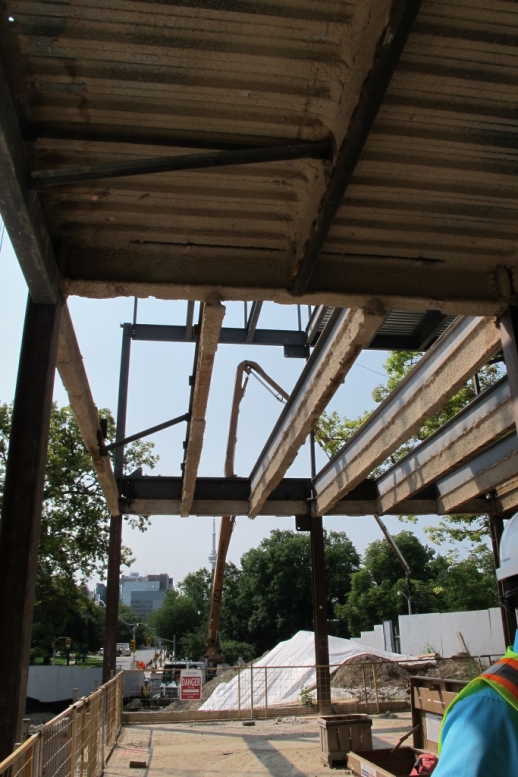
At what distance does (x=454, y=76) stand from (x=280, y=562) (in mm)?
72500

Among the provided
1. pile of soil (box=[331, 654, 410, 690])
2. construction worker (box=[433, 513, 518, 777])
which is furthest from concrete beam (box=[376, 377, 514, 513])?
pile of soil (box=[331, 654, 410, 690])

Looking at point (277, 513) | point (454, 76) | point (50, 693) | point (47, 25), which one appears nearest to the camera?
point (47, 25)

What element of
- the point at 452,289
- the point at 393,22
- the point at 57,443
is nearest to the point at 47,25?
the point at 393,22

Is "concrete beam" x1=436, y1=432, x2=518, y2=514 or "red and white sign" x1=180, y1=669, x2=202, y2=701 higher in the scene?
"concrete beam" x1=436, y1=432, x2=518, y2=514

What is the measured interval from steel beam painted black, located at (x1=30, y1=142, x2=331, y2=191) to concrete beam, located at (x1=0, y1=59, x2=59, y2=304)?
21cm

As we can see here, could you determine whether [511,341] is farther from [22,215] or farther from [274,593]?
[274,593]

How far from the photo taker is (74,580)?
95.2 ft

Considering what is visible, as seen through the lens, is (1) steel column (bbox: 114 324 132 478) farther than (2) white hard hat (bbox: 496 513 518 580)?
Yes

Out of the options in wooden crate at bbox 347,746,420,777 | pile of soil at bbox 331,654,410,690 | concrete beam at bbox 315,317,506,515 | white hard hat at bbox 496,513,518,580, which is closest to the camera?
white hard hat at bbox 496,513,518,580

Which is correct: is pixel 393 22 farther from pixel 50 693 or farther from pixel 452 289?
pixel 50 693

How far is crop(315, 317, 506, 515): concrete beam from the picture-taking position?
7750 millimetres

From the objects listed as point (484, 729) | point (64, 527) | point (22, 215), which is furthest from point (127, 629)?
point (484, 729)

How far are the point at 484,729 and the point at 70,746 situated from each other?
667 cm

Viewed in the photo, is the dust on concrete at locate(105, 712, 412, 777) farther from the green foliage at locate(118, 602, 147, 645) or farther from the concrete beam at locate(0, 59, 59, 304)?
the green foliage at locate(118, 602, 147, 645)
